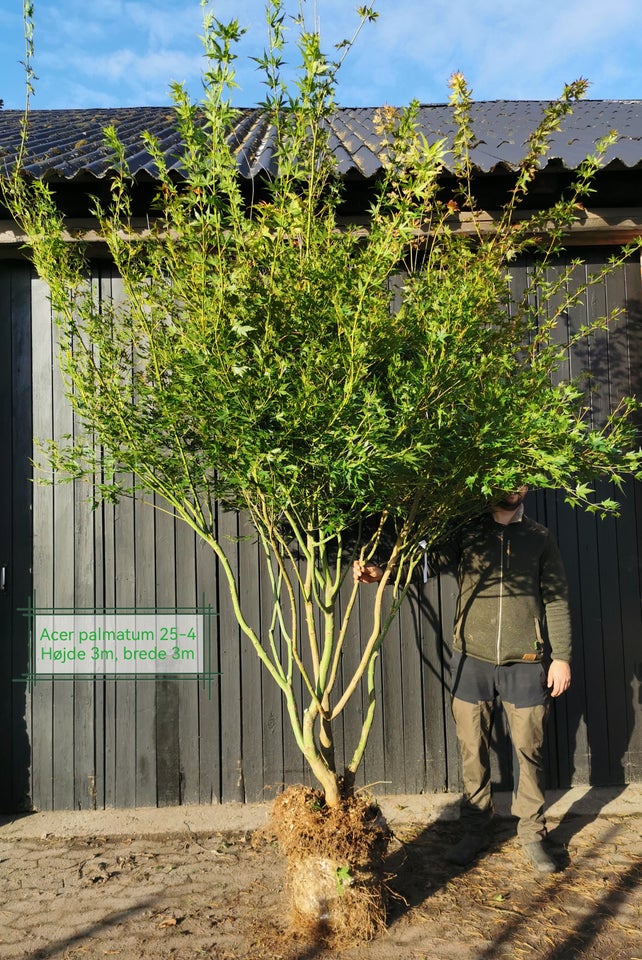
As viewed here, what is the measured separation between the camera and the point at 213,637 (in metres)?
4.66

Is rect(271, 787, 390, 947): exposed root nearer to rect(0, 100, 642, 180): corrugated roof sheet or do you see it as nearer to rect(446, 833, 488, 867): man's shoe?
rect(446, 833, 488, 867): man's shoe

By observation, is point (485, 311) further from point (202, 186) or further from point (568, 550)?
point (568, 550)

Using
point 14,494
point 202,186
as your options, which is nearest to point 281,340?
point 202,186

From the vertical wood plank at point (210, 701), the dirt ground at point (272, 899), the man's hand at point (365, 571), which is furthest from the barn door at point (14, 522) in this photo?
the man's hand at point (365, 571)

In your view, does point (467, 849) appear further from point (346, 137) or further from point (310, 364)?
point (346, 137)

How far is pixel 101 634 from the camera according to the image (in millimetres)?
4641

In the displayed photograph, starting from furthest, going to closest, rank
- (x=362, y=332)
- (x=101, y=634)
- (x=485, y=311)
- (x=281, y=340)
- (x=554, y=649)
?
(x=101, y=634) < (x=554, y=649) < (x=485, y=311) < (x=281, y=340) < (x=362, y=332)

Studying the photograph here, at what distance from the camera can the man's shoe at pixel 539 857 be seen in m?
3.54

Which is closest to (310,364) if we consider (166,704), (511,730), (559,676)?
(559,676)

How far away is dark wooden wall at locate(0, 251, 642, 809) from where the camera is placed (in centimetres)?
456

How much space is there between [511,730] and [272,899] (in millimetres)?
1448

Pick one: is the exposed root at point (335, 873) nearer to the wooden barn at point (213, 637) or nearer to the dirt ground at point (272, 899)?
the dirt ground at point (272, 899)

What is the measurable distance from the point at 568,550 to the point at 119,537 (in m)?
2.92

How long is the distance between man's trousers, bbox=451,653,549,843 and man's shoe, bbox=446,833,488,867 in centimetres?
5
